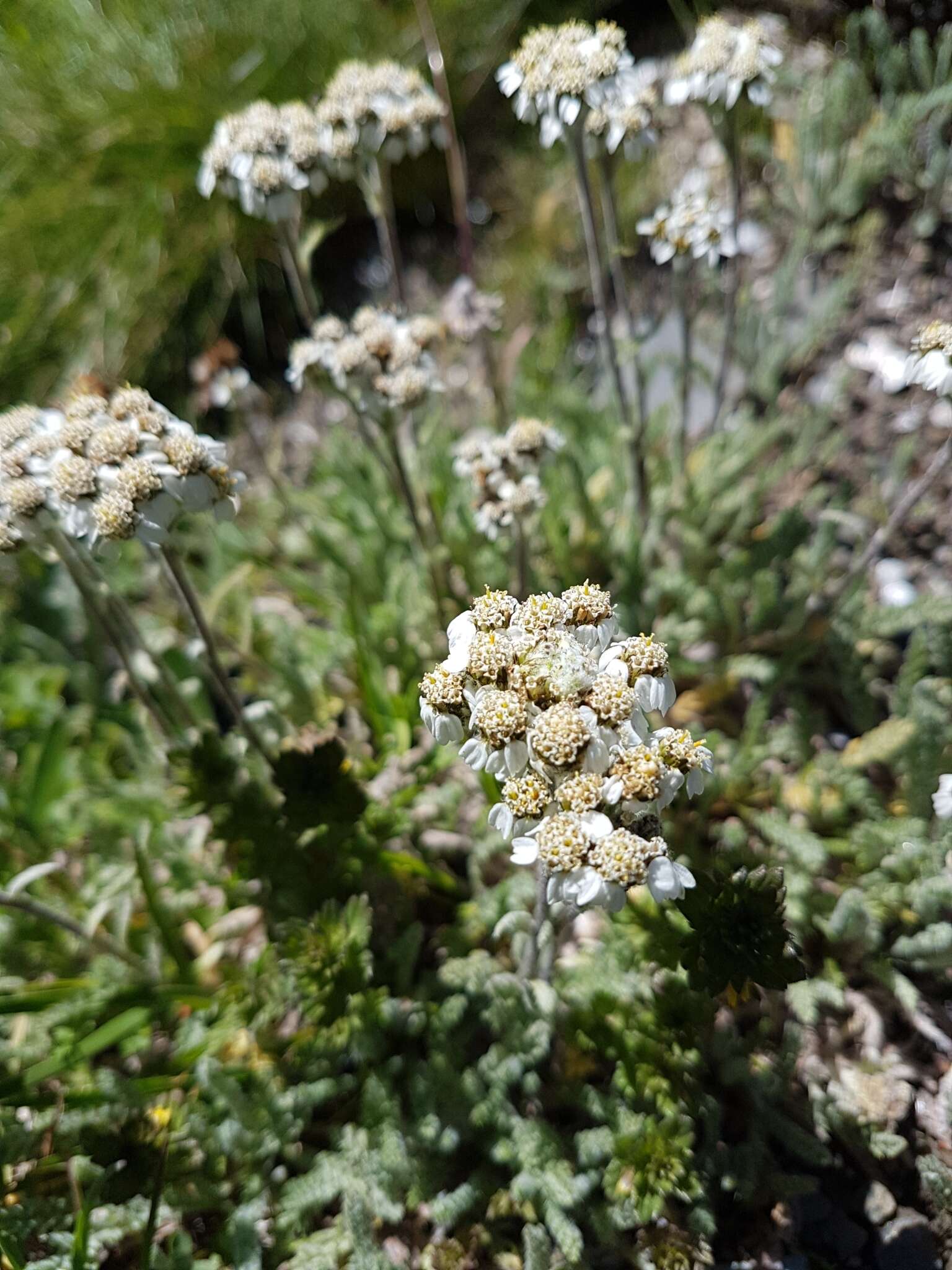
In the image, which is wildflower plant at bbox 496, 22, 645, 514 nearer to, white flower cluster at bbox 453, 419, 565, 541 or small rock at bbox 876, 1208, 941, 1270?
white flower cluster at bbox 453, 419, 565, 541

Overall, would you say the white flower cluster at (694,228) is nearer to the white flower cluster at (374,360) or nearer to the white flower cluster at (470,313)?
the white flower cluster at (470,313)

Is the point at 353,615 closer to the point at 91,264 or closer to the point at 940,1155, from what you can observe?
the point at 940,1155

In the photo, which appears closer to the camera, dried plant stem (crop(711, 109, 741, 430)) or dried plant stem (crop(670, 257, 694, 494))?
dried plant stem (crop(711, 109, 741, 430))

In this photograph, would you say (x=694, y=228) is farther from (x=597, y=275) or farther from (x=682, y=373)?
(x=682, y=373)

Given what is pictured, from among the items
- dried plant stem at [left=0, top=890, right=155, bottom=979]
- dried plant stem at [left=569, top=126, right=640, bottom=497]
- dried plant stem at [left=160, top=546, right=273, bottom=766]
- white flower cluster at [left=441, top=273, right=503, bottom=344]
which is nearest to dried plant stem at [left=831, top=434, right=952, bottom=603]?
dried plant stem at [left=569, top=126, right=640, bottom=497]

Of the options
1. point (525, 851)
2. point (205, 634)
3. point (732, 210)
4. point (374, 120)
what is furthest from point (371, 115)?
point (525, 851)

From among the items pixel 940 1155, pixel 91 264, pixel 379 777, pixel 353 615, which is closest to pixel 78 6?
pixel 91 264
